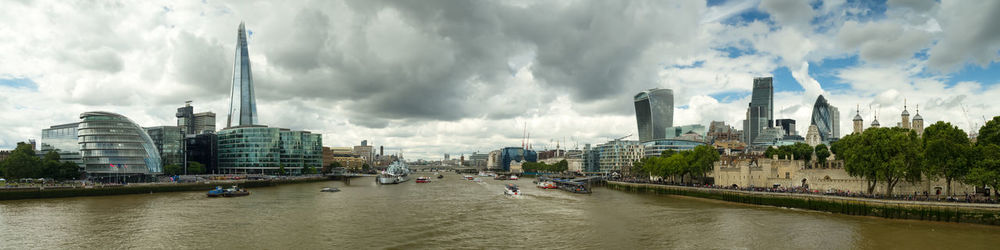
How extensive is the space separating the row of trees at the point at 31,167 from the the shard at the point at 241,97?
336 feet

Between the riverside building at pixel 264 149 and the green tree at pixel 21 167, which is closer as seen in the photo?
the green tree at pixel 21 167

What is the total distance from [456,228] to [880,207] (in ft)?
130

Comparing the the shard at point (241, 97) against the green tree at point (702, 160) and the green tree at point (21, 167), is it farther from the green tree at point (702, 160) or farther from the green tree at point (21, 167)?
the green tree at point (702, 160)

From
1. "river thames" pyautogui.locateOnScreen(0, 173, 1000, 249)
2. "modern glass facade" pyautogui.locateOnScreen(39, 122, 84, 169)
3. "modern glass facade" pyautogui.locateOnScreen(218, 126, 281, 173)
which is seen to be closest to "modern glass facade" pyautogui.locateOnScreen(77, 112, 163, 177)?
"modern glass facade" pyautogui.locateOnScreen(39, 122, 84, 169)

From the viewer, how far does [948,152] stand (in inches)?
1944

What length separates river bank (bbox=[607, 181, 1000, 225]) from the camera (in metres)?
43.3

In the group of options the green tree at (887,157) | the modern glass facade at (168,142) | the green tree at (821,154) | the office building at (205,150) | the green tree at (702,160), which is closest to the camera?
the green tree at (887,157)

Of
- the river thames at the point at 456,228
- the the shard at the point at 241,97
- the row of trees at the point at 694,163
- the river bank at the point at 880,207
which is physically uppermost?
the the shard at the point at 241,97

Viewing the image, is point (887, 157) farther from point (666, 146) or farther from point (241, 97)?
point (241, 97)

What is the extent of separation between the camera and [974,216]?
4325 centimetres

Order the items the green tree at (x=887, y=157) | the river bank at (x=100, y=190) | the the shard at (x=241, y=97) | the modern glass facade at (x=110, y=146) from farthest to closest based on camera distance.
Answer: the the shard at (x=241, y=97)
the modern glass facade at (x=110, y=146)
the river bank at (x=100, y=190)
the green tree at (x=887, y=157)

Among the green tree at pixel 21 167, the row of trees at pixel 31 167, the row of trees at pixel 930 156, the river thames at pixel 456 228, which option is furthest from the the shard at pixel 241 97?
the row of trees at pixel 930 156

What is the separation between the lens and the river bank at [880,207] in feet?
142

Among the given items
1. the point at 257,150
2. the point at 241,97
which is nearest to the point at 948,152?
the point at 257,150
